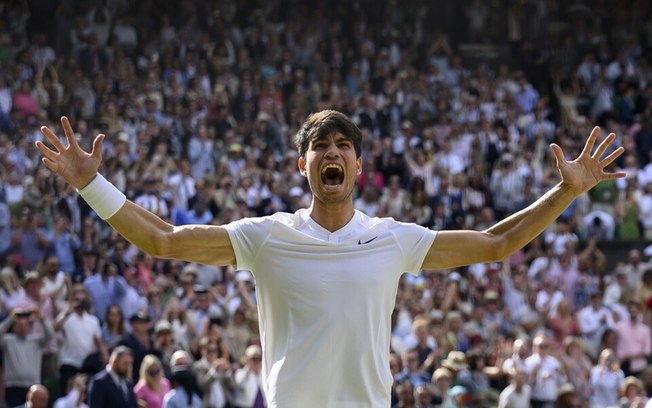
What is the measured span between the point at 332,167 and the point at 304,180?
13.8 meters

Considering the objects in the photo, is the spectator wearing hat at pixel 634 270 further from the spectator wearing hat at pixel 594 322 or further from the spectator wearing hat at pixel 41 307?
the spectator wearing hat at pixel 41 307

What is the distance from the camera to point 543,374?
14797 millimetres

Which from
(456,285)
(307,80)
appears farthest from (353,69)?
(456,285)

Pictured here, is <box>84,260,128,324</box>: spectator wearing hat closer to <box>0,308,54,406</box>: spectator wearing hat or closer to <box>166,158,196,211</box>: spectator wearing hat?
<box>0,308,54,406</box>: spectator wearing hat

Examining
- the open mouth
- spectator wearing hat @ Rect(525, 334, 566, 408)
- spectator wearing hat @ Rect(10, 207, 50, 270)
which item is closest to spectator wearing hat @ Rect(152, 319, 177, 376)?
spectator wearing hat @ Rect(10, 207, 50, 270)

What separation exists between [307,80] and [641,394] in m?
10.4

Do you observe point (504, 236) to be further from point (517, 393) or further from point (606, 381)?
point (606, 381)

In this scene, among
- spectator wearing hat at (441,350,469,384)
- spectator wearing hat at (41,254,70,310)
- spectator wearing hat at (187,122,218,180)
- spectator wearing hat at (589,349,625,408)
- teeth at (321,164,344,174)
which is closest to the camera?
teeth at (321,164,344,174)

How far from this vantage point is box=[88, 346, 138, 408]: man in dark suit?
38.1 ft

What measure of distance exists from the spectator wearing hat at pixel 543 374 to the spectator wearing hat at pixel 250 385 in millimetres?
3060

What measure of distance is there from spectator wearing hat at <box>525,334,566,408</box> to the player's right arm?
1009 cm

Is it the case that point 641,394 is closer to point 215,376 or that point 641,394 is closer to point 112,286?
point 215,376

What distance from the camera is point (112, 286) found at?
14688mm

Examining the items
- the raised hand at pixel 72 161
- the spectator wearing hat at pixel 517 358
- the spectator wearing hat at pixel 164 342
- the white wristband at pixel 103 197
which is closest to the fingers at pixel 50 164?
the raised hand at pixel 72 161
